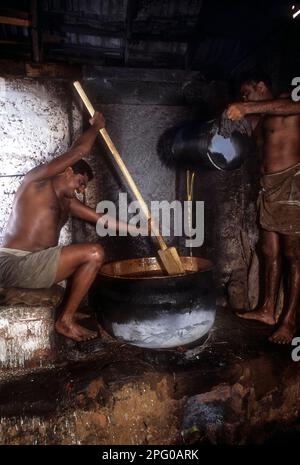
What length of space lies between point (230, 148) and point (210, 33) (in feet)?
6.98

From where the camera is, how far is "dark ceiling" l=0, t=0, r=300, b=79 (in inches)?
163

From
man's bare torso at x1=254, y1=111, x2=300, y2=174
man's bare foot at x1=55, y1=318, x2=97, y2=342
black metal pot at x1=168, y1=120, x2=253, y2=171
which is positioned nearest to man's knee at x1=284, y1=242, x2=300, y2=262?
man's bare torso at x1=254, y1=111, x2=300, y2=174

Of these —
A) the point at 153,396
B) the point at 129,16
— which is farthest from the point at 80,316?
the point at 129,16

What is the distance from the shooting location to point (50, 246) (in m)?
3.99

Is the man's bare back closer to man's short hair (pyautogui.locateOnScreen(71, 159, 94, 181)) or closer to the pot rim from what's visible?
man's short hair (pyautogui.locateOnScreen(71, 159, 94, 181))

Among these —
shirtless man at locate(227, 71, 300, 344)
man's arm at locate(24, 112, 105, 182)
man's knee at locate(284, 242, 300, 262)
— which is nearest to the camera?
man's arm at locate(24, 112, 105, 182)

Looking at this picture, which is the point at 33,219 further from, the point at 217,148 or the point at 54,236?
the point at 217,148

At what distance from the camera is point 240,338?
3.84 meters

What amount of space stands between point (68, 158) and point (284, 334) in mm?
3108

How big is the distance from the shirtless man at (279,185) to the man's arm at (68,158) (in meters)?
1.84

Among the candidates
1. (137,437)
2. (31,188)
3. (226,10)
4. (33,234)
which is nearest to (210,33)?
(226,10)

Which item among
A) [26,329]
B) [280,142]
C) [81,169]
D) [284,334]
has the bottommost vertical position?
[284,334]

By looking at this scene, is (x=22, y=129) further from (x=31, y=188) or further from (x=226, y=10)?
(x=226, y=10)

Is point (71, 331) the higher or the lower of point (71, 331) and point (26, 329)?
the lower
